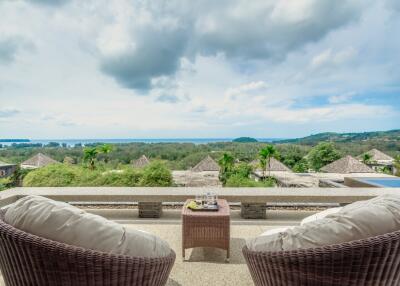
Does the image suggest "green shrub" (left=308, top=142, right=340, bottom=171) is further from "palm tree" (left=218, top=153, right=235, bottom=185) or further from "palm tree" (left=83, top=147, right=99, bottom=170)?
"palm tree" (left=83, top=147, right=99, bottom=170)

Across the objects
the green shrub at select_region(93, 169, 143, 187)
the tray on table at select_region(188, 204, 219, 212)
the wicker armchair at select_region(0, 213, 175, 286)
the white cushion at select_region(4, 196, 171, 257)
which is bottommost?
the green shrub at select_region(93, 169, 143, 187)

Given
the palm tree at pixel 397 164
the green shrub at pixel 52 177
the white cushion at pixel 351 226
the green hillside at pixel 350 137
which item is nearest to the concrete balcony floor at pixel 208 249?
the white cushion at pixel 351 226

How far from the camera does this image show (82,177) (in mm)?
8820

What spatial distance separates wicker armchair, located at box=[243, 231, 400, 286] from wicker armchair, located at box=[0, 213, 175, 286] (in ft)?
2.44

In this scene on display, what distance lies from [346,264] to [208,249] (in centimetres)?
230

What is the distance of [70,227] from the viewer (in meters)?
1.47

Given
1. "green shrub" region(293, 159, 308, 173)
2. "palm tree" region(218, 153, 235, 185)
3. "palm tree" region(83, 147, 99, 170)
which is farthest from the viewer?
"green shrub" region(293, 159, 308, 173)

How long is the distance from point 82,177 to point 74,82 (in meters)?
3.63

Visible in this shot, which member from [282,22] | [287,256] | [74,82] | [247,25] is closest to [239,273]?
[287,256]

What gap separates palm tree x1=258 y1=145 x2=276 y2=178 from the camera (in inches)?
878

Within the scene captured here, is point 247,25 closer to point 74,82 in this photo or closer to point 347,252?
point 74,82

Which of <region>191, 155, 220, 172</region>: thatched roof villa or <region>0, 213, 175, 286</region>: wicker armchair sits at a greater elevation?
<region>0, 213, 175, 286</region>: wicker armchair

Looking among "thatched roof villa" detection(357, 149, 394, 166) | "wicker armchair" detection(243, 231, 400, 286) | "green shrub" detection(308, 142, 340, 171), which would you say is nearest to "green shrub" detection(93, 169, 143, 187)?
"wicker armchair" detection(243, 231, 400, 286)

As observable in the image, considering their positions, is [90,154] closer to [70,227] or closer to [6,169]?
[6,169]
